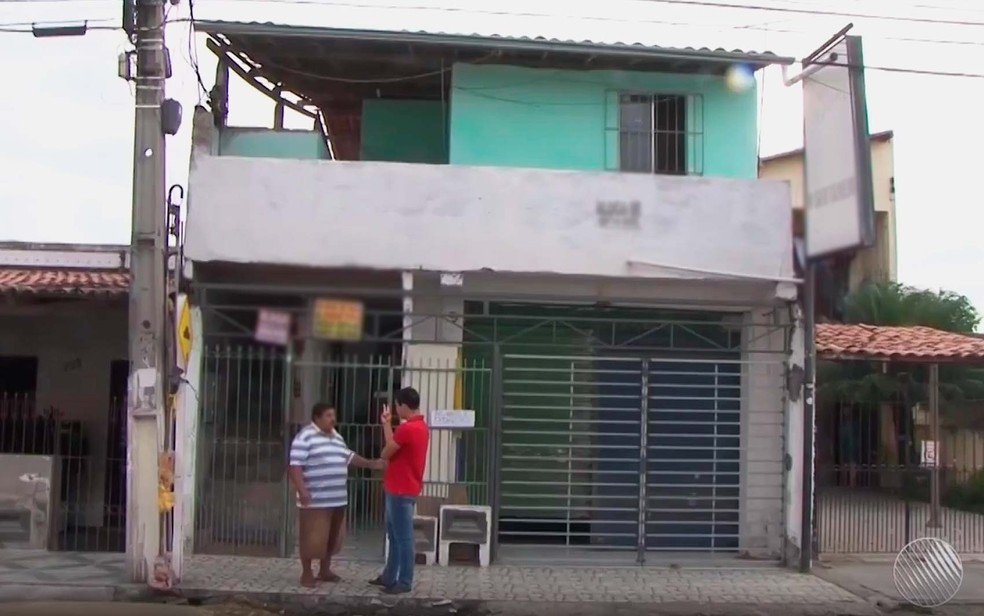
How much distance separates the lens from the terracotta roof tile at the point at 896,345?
12.6 metres

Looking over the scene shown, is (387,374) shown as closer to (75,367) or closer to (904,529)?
(75,367)

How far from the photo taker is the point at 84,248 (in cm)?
1358

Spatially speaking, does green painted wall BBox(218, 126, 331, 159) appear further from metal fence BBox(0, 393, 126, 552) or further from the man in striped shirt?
the man in striped shirt

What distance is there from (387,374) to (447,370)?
689 millimetres

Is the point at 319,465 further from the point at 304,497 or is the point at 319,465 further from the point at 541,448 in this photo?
the point at 541,448

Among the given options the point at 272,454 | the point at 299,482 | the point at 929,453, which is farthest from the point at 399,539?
the point at 929,453

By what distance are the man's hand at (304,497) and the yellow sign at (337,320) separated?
257 cm

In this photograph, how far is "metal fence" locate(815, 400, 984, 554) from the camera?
1276 centimetres

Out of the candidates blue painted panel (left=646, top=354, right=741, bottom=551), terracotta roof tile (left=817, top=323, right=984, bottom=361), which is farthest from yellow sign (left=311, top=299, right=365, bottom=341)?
terracotta roof tile (left=817, top=323, right=984, bottom=361)

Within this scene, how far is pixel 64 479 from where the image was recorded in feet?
40.2

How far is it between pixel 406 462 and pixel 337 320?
279cm

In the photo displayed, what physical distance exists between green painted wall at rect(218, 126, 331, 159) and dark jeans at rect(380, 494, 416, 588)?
478cm

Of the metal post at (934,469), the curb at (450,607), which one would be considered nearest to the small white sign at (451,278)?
the curb at (450,607)

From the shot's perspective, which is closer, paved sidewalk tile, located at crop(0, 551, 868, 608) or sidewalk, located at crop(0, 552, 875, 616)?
sidewalk, located at crop(0, 552, 875, 616)
